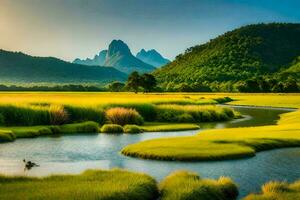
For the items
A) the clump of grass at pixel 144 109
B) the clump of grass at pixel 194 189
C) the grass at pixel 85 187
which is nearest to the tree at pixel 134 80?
the clump of grass at pixel 144 109

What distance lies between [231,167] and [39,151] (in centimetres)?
1771

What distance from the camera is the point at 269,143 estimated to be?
4256cm

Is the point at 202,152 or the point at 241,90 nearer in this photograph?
the point at 202,152

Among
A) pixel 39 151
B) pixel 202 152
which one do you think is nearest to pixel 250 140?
pixel 202 152

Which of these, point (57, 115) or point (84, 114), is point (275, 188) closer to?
point (57, 115)

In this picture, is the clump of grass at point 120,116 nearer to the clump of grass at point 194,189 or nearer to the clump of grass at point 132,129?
the clump of grass at point 132,129

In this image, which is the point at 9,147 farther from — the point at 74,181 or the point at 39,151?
the point at 74,181

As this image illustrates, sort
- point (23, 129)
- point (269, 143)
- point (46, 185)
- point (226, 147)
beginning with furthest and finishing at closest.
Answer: point (23, 129)
point (269, 143)
point (226, 147)
point (46, 185)

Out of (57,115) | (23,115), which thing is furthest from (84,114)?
(23,115)

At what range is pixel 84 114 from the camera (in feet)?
222

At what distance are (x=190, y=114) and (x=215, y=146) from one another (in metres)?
38.8

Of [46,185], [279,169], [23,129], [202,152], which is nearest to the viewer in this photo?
[46,185]

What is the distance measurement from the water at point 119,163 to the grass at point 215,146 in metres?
1.18

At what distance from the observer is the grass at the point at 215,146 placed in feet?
119
